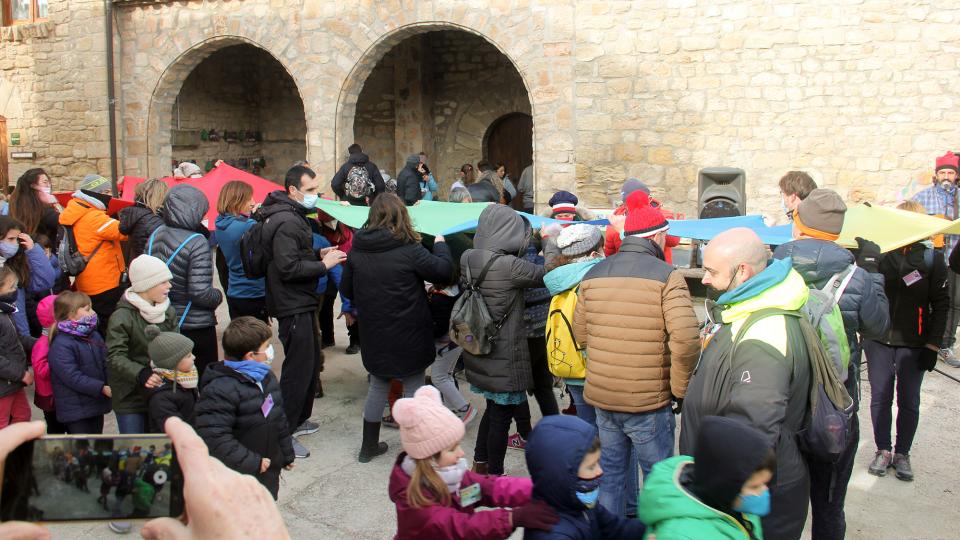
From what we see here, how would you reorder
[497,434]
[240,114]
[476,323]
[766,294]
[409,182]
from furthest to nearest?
[240,114] < [409,182] < [497,434] < [476,323] < [766,294]

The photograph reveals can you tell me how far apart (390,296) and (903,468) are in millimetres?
3019

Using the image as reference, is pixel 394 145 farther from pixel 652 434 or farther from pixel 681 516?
pixel 681 516

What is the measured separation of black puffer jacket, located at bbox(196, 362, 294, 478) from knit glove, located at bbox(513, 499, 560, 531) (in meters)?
1.49

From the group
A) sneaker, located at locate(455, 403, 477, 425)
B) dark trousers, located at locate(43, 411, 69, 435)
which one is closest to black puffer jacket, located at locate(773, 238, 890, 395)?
sneaker, located at locate(455, 403, 477, 425)

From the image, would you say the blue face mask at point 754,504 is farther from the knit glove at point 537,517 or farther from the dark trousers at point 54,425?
the dark trousers at point 54,425

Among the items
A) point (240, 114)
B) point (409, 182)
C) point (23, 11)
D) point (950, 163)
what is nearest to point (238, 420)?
point (950, 163)

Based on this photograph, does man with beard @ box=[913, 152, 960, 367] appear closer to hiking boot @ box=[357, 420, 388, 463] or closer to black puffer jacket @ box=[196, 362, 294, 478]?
hiking boot @ box=[357, 420, 388, 463]

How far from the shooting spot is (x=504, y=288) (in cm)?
438

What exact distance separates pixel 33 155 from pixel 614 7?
30.5ft

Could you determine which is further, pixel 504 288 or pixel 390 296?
pixel 390 296

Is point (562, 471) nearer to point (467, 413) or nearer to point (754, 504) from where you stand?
point (754, 504)

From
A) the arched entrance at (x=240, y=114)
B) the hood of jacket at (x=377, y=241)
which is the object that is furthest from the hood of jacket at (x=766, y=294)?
the arched entrance at (x=240, y=114)

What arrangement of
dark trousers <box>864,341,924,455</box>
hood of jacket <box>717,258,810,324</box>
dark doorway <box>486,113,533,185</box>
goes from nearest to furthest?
hood of jacket <box>717,258,810,324</box> < dark trousers <box>864,341,924,455</box> < dark doorway <box>486,113,533,185</box>

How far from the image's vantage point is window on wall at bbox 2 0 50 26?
13141 mm
